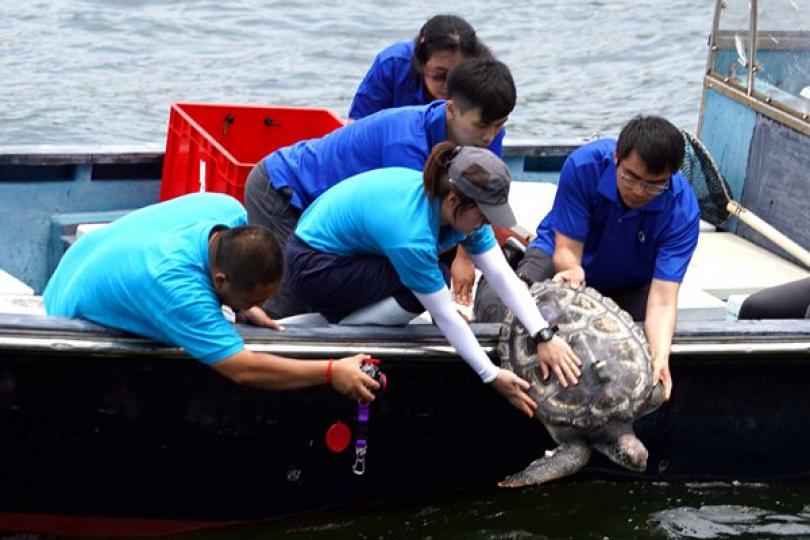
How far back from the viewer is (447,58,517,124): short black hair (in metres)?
5.61

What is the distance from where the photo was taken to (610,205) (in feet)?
19.8

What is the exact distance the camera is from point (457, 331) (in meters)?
5.48

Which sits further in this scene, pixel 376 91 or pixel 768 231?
pixel 768 231

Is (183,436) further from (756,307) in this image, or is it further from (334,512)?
(756,307)

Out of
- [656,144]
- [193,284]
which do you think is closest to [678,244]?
[656,144]

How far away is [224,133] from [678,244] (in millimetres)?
2402

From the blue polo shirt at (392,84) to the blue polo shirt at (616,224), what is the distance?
0.81m

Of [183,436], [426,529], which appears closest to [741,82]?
[426,529]

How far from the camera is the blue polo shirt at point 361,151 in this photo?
5816 millimetres

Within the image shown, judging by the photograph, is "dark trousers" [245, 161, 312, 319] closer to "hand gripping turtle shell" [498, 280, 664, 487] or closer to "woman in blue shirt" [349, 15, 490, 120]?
"woman in blue shirt" [349, 15, 490, 120]

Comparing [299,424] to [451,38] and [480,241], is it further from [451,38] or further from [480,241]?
[451,38]

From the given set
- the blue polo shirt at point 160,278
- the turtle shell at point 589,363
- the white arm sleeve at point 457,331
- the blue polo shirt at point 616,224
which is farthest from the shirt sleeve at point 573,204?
the blue polo shirt at point 160,278

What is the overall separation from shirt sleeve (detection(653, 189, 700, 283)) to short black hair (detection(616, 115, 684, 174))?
264 mm

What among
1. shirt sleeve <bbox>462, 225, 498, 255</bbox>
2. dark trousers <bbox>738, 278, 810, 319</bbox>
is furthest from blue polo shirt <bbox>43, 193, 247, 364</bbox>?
dark trousers <bbox>738, 278, 810, 319</bbox>
